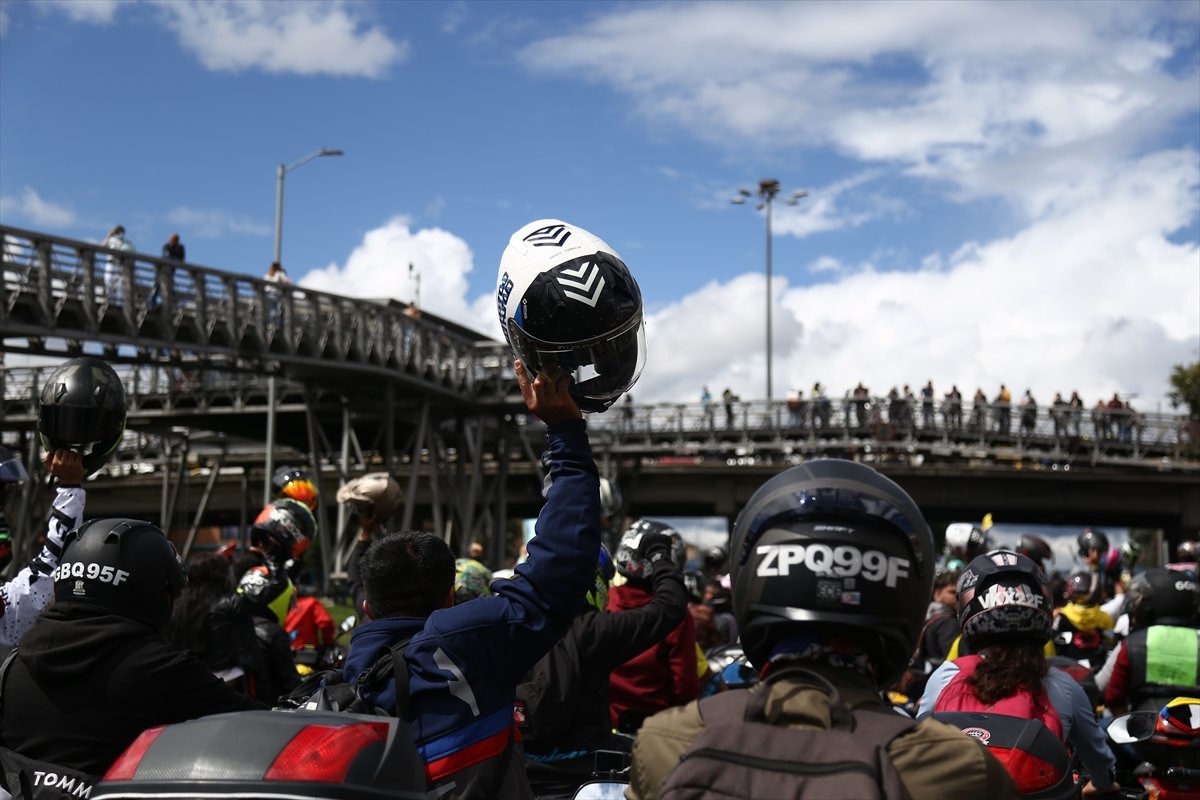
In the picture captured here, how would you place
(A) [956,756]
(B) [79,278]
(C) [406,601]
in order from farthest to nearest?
1. (B) [79,278]
2. (C) [406,601]
3. (A) [956,756]

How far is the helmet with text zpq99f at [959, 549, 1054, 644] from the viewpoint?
16.0 ft

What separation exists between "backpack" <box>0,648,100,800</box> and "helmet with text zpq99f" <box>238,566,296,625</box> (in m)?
3.00

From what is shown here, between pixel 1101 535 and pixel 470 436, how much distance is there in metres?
28.0

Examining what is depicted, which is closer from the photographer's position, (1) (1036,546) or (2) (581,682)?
(2) (581,682)

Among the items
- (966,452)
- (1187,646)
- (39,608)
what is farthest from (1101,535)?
(966,452)

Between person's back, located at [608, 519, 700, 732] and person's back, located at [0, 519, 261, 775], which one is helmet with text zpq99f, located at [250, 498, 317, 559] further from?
person's back, located at [0, 519, 261, 775]

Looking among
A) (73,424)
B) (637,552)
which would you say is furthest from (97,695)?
(637,552)

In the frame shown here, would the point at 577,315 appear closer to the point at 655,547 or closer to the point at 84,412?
the point at 655,547

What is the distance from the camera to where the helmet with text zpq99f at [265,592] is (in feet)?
23.4

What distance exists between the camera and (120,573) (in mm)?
4070

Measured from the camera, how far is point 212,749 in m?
2.47

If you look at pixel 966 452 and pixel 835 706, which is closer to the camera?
pixel 835 706

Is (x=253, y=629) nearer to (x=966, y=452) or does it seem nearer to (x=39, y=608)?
(x=39, y=608)

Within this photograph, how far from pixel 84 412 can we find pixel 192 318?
22797 millimetres
